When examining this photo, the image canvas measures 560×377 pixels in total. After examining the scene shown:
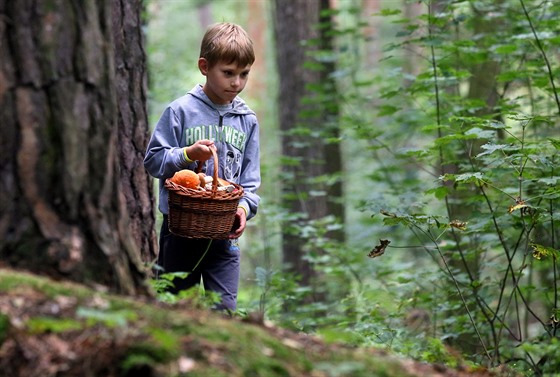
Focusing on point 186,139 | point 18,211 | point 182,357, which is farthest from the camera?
point 186,139

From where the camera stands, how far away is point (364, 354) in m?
2.98

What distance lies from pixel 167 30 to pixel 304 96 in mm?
22334

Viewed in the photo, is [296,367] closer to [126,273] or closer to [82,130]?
[126,273]

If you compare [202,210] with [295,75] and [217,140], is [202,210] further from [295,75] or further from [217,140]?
[295,75]

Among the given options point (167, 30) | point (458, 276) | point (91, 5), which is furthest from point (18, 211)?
point (167, 30)

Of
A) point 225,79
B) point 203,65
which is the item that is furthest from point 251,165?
point 203,65

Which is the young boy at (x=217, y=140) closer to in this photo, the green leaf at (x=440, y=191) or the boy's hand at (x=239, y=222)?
the boy's hand at (x=239, y=222)

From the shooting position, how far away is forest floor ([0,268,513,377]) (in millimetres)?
2584

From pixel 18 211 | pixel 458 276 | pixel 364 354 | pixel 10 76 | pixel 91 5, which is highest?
pixel 91 5

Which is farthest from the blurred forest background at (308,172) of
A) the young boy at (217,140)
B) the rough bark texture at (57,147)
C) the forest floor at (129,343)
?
the young boy at (217,140)

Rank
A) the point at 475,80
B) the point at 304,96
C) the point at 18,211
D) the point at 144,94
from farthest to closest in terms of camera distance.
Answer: the point at 304,96, the point at 475,80, the point at 144,94, the point at 18,211

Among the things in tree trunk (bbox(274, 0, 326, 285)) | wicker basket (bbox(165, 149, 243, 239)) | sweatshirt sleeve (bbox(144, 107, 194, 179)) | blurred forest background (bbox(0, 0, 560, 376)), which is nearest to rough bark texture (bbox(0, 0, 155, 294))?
blurred forest background (bbox(0, 0, 560, 376))

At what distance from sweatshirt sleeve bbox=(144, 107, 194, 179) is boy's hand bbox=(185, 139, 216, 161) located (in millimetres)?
94

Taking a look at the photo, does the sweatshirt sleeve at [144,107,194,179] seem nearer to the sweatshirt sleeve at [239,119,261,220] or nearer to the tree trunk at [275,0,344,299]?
the sweatshirt sleeve at [239,119,261,220]
